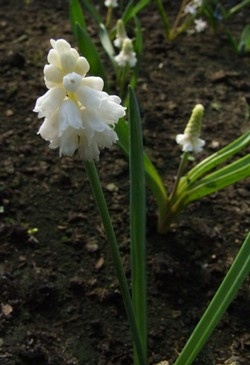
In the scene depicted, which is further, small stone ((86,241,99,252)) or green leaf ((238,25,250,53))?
green leaf ((238,25,250,53))

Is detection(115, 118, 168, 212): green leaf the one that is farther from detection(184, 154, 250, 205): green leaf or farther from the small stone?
the small stone

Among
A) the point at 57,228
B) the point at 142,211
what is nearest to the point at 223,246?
the point at 57,228

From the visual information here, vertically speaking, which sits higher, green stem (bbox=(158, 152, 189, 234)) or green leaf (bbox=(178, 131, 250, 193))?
green leaf (bbox=(178, 131, 250, 193))

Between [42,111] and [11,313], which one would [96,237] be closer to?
[11,313]

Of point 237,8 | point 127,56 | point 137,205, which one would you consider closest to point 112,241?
point 137,205

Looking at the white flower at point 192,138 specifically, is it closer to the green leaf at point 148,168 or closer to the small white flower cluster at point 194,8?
the green leaf at point 148,168

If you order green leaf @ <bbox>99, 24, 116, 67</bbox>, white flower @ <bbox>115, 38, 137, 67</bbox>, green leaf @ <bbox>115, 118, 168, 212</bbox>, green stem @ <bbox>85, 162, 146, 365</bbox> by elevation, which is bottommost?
green stem @ <bbox>85, 162, 146, 365</bbox>

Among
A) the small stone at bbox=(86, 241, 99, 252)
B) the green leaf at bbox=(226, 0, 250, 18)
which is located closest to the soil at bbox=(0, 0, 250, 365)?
the small stone at bbox=(86, 241, 99, 252)

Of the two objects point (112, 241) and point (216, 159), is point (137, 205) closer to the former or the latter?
point (112, 241)
